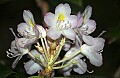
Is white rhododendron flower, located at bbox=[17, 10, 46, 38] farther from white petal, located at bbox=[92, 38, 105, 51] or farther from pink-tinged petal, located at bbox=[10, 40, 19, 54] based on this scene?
white petal, located at bbox=[92, 38, 105, 51]

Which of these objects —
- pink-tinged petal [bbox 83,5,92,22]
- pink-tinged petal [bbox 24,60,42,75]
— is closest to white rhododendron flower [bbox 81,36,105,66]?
pink-tinged petal [bbox 83,5,92,22]

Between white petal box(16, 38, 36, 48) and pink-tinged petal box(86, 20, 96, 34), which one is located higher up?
pink-tinged petal box(86, 20, 96, 34)

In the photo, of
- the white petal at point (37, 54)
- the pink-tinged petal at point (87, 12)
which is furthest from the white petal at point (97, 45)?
the white petal at point (37, 54)

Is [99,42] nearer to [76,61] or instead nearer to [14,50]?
[76,61]

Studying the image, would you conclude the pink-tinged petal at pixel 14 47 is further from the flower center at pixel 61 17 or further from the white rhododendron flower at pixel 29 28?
the flower center at pixel 61 17

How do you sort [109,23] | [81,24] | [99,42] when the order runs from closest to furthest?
[81,24], [99,42], [109,23]

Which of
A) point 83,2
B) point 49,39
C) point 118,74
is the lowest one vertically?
point 118,74

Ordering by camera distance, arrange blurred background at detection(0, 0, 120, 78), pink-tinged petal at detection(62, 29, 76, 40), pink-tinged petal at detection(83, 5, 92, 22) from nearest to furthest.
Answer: pink-tinged petal at detection(62, 29, 76, 40) < pink-tinged petal at detection(83, 5, 92, 22) < blurred background at detection(0, 0, 120, 78)

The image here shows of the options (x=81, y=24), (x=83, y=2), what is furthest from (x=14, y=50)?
(x=83, y=2)
